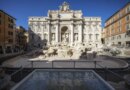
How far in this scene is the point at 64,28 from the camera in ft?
176

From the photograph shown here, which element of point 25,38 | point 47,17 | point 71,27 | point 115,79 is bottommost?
point 115,79

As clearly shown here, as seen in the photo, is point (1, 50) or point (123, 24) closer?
point (1, 50)

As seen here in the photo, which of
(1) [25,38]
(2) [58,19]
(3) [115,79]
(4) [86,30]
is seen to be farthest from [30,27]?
(3) [115,79]

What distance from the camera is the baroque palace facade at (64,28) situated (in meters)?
51.1

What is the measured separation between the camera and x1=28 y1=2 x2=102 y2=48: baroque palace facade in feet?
168

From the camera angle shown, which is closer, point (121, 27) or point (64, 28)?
point (121, 27)

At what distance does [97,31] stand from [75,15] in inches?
407

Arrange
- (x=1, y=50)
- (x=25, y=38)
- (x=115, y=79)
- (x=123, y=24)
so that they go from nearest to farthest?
1. (x=115, y=79)
2. (x=1, y=50)
3. (x=123, y=24)
4. (x=25, y=38)

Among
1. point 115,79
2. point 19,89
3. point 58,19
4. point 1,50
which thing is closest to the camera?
point 19,89

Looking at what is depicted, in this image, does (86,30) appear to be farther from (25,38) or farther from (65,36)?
(25,38)

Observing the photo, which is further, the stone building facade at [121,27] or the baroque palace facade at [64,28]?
the baroque palace facade at [64,28]

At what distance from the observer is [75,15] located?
51.8 m

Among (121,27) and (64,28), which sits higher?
(64,28)

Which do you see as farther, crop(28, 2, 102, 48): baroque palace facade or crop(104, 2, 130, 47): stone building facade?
crop(28, 2, 102, 48): baroque palace facade
